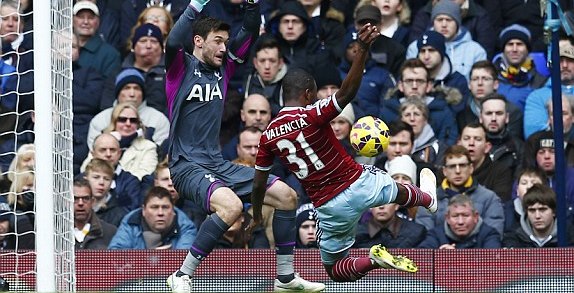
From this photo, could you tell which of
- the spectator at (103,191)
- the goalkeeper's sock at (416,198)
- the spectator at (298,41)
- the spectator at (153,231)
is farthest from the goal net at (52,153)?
the spectator at (298,41)

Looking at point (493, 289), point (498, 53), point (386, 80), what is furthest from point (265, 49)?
point (493, 289)

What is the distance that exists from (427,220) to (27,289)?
3.92 meters

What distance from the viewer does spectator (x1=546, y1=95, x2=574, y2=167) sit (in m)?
15.8

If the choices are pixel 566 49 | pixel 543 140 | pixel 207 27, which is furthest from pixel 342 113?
pixel 207 27

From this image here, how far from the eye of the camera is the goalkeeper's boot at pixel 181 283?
12102 millimetres

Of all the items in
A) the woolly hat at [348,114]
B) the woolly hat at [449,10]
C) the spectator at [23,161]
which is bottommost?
the spectator at [23,161]

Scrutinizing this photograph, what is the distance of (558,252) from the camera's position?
14.1 metres

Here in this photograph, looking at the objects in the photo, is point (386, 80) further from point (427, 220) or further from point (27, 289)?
point (27, 289)

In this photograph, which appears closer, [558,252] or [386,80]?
[558,252]

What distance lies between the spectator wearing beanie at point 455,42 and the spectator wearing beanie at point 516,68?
0.26 metres

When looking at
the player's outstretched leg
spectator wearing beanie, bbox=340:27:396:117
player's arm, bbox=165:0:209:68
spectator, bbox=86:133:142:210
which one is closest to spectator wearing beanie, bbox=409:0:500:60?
spectator wearing beanie, bbox=340:27:396:117

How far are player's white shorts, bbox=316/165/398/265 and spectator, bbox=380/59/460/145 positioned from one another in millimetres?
3881

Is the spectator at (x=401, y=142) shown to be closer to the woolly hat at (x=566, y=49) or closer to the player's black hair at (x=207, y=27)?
the woolly hat at (x=566, y=49)

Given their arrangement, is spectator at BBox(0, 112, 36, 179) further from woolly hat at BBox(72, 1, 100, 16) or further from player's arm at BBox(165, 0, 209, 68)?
player's arm at BBox(165, 0, 209, 68)
